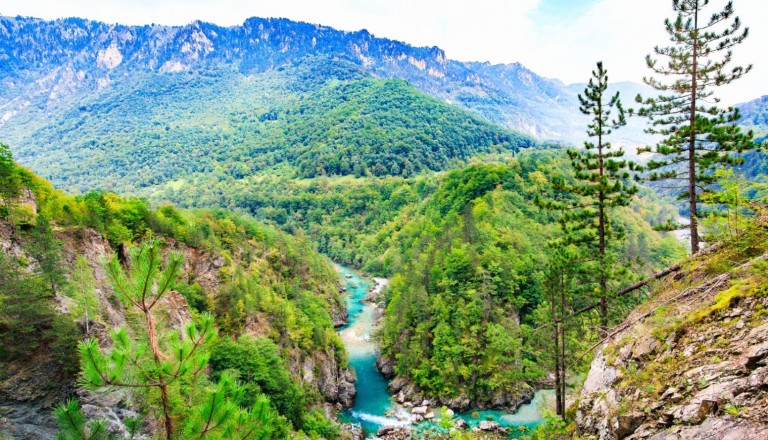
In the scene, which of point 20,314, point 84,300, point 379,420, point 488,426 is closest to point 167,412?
point 20,314

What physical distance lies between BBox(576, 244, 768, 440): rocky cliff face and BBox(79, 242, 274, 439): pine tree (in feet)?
24.8

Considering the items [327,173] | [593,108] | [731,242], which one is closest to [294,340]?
[593,108]

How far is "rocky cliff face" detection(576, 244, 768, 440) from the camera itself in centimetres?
600

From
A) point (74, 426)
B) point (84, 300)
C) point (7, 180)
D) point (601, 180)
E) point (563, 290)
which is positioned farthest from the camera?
point (563, 290)

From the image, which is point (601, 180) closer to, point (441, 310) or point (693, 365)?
point (693, 365)

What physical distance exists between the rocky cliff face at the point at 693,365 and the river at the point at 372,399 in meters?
17.5

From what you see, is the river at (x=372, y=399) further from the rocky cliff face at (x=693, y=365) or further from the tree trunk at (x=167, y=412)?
the tree trunk at (x=167, y=412)

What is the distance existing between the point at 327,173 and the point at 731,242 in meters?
153

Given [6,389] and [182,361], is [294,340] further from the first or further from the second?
[182,361]

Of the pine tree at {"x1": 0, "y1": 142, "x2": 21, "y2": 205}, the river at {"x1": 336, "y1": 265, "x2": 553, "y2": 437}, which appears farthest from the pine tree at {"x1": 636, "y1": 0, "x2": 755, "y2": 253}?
the pine tree at {"x1": 0, "y1": 142, "x2": 21, "y2": 205}

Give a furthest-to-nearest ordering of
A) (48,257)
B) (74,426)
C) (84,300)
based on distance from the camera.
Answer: (84,300) → (48,257) → (74,426)

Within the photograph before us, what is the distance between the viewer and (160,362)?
7.51m

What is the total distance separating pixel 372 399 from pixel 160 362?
38.1 m

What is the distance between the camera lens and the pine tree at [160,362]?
6.98m
